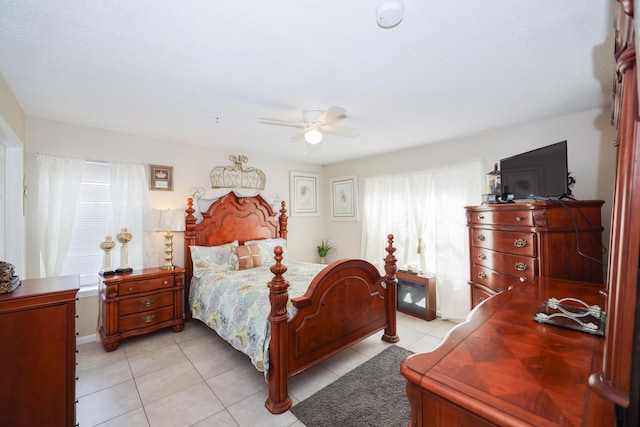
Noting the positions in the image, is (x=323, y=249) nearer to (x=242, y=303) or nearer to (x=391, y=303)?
(x=391, y=303)

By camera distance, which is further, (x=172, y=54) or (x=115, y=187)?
(x=115, y=187)

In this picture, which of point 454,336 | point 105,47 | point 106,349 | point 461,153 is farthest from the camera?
point 461,153

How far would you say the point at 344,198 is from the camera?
5.15m

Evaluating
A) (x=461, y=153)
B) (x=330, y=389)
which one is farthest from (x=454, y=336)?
(x=461, y=153)

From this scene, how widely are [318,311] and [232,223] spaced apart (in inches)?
89.6

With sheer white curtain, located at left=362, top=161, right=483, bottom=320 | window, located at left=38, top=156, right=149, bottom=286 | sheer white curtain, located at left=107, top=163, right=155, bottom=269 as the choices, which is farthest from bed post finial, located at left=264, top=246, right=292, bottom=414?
sheer white curtain, located at left=362, top=161, right=483, bottom=320

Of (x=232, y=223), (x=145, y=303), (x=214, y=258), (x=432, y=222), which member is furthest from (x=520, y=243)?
(x=145, y=303)

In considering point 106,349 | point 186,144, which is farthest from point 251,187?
point 106,349

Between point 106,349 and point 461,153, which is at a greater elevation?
point 461,153

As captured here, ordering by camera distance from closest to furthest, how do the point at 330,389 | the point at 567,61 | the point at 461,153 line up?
the point at 567,61 → the point at 330,389 → the point at 461,153

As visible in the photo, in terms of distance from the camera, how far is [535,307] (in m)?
1.33

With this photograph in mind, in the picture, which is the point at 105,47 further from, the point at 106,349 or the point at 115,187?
the point at 106,349

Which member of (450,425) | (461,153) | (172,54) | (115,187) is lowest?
(450,425)

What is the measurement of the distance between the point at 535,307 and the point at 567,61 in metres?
1.69
